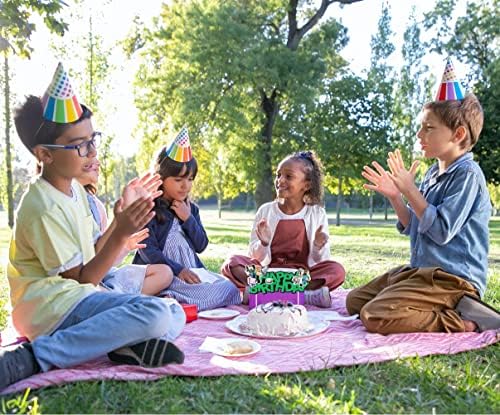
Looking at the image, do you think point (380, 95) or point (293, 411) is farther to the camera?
point (380, 95)

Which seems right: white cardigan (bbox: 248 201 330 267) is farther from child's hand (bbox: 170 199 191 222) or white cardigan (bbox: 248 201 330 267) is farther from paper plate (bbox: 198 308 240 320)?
paper plate (bbox: 198 308 240 320)

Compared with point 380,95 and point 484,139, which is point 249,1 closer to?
point 380,95

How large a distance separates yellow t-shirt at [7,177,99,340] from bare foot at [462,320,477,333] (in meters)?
2.27

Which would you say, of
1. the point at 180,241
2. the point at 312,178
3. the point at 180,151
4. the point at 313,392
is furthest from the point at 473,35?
the point at 313,392

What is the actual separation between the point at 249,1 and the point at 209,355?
58.8 feet

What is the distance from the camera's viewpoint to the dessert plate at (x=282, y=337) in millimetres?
3137

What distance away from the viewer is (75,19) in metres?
16.4

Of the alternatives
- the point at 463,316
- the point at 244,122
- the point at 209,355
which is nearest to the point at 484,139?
the point at 244,122

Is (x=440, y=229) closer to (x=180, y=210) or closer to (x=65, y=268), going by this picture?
(x=180, y=210)

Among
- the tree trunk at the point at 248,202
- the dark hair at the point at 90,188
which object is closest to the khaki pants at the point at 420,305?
the dark hair at the point at 90,188

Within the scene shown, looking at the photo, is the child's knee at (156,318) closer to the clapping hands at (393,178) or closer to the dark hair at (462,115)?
the clapping hands at (393,178)

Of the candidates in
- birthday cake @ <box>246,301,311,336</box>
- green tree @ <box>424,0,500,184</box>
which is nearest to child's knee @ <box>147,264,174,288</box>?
birthday cake @ <box>246,301,311,336</box>

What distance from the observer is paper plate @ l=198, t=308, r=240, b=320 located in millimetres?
3706

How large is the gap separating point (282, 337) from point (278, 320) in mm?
109
